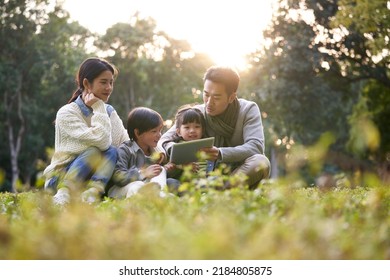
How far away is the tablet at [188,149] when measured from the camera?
6484 mm

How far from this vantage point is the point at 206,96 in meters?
7.41

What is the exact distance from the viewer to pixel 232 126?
7.63 m

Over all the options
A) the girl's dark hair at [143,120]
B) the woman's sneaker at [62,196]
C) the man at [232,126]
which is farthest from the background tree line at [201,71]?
the woman's sneaker at [62,196]

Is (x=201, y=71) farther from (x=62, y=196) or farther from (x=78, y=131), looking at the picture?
(x=62, y=196)

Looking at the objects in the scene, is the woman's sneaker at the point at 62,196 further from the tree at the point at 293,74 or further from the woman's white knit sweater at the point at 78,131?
the tree at the point at 293,74

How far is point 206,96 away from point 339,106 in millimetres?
28526

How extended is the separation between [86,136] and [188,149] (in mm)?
1076

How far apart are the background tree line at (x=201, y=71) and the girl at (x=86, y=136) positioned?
1011cm

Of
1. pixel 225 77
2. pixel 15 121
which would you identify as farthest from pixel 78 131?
pixel 15 121

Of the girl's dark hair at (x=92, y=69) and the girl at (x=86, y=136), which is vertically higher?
the girl's dark hair at (x=92, y=69)

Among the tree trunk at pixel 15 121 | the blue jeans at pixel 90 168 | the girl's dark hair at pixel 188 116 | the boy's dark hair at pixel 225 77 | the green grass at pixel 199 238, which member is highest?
the boy's dark hair at pixel 225 77

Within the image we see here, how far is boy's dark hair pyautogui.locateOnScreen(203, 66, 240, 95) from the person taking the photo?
7.32 m

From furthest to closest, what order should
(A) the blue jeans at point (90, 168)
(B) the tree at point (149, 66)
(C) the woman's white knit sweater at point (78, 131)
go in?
(B) the tree at point (149, 66) → (C) the woman's white knit sweater at point (78, 131) → (A) the blue jeans at point (90, 168)
